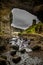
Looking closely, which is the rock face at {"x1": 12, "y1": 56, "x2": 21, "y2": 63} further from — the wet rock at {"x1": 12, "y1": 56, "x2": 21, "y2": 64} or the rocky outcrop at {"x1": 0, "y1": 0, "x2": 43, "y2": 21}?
the rocky outcrop at {"x1": 0, "y1": 0, "x2": 43, "y2": 21}

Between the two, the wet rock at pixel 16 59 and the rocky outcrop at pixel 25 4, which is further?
the rocky outcrop at pixel 25 4

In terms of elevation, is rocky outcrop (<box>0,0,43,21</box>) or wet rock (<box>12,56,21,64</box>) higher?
rocky outcrop (<box>0,0,43,21</box>)

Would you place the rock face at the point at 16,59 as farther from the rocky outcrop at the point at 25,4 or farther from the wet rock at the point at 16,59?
the rocky outcrop at the point at 25,4

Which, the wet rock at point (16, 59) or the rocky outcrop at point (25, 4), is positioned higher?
the rocky outcrop at point (25, 4)

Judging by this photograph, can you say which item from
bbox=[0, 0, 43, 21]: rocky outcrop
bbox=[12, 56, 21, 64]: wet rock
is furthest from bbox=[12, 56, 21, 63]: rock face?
bbox=[0, 0, 43, 21]: rocky outcrop

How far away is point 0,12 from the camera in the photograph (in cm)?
1584

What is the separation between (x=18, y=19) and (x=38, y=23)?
2.32 metres

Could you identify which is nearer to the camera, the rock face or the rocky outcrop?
the rock face

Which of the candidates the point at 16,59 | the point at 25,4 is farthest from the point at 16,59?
the point at 25,4

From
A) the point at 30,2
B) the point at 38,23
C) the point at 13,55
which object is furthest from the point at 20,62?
the point at 38,23

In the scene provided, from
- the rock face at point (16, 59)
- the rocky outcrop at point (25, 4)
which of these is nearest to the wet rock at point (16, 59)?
the rock face at point (16, 59)

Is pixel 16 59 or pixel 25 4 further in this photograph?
pixel 25 4

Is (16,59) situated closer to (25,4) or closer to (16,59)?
(16,59)

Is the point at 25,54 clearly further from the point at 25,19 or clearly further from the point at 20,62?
the point at 25,19
